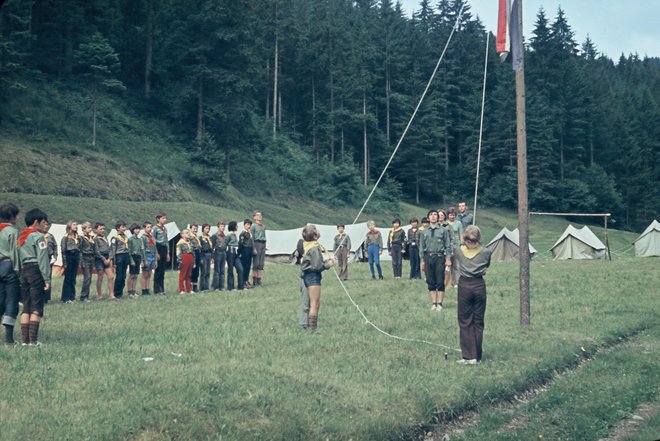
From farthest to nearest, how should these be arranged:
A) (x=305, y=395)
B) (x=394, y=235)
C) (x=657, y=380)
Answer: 1. (x=394, y=235)
2. (x=657, y=380)
3. (x=305, y=395)

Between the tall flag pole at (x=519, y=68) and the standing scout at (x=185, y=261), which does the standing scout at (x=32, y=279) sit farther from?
the standing scout at (x=185, y=261)

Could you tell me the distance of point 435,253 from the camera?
16.8 metres

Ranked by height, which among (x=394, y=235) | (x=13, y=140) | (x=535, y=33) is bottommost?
(x=394, y=235)

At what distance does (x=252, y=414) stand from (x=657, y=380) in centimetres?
613

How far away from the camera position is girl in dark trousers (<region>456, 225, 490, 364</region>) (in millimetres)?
10977

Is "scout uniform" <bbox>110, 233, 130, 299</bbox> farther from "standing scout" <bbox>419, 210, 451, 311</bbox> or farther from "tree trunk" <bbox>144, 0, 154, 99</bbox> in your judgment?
"tree trunk" <bbox>144, 0, 154, 99</bbox>

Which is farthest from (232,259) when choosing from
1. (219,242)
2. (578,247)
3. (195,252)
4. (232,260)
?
(578,247)

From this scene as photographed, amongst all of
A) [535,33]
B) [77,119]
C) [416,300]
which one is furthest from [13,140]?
[535,33]

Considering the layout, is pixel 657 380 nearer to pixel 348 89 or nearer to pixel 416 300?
pixel 416 300

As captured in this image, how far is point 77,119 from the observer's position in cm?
4938

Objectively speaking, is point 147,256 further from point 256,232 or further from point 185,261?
point 256,232

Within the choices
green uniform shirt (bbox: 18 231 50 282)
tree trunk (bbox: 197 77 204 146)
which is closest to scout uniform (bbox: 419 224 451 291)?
green uniform shirt (bbox: 18 231 50 282)

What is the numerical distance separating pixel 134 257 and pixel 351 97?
55858 mm

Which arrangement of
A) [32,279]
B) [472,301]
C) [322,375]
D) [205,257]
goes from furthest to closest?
1. [205,257]
2. [32,279]
3. [472,301]
4. [322,375]
